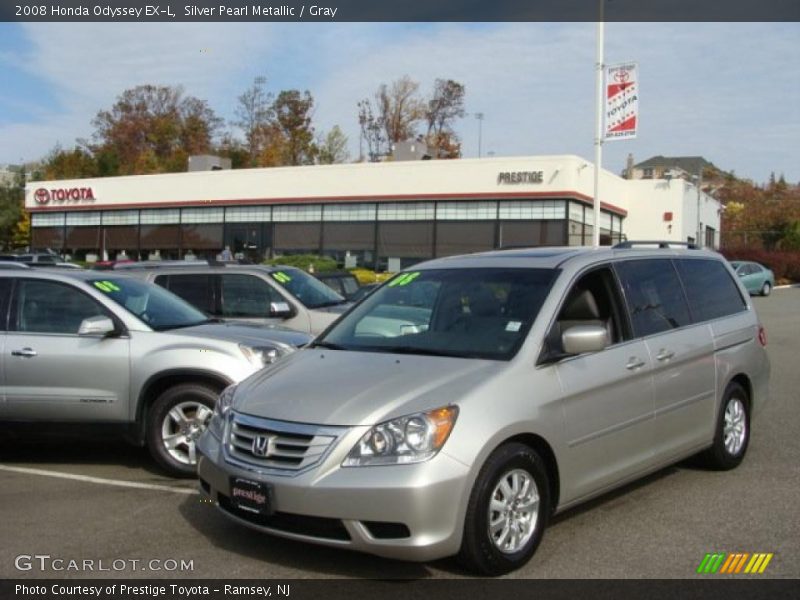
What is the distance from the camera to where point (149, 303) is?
778cm

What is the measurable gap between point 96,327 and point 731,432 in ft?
16.9

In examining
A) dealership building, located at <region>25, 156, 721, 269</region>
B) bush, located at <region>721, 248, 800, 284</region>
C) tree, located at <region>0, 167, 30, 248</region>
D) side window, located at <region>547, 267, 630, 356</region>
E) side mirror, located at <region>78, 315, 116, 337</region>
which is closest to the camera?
side window, located at <region>547, 267, 630, 356</region>

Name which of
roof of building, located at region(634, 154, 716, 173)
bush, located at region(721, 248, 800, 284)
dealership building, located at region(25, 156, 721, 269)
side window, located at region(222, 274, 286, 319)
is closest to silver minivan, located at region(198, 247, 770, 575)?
side window, located at region(222, 274, 286, 319)

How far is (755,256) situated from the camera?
158 feet

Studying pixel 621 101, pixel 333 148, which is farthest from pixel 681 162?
pixel 621 101

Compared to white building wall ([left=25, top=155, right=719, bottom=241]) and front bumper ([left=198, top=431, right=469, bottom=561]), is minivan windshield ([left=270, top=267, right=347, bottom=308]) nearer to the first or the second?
front bumper ([left=198, top=431, right=469, bottom=561])

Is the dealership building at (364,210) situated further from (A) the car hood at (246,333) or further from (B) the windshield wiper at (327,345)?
(B) the windshield wiper at (327,345)

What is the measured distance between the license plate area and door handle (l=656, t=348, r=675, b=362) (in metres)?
2.89

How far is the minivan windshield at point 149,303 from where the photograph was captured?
745 cm

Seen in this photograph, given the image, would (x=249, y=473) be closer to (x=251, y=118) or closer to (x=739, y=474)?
(x=739, y=474)

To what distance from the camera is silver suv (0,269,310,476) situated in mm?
6852

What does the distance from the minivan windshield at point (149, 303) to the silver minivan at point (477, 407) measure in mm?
2232

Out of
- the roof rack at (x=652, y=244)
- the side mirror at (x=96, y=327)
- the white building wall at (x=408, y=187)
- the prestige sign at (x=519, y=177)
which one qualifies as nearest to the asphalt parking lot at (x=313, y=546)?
the side mirror at (x=96, y=327)

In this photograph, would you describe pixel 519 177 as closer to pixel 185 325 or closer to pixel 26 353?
pixel 185 325
